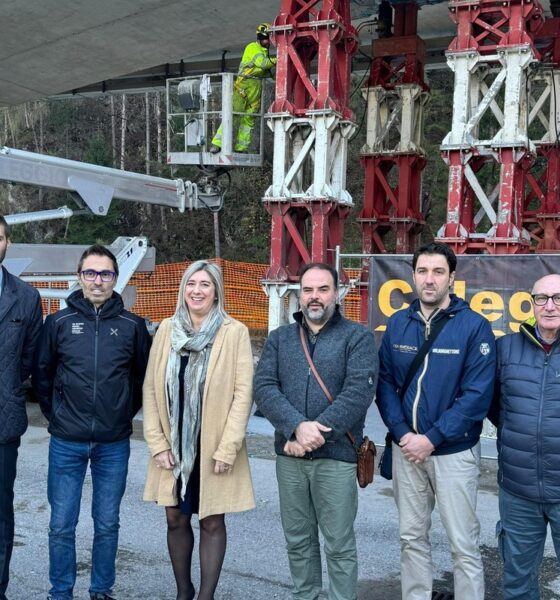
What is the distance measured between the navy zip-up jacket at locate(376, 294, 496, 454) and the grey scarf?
1.02 metres

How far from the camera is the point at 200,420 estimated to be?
4043 mm

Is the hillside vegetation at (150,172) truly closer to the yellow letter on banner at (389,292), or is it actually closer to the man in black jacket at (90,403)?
the yellow letter on banner at (389,292)

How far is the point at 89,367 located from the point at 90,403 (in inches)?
8.0

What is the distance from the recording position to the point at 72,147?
3884cm

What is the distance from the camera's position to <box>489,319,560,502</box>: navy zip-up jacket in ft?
12.3

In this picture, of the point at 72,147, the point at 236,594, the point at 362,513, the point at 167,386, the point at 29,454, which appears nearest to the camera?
the point at 167,386

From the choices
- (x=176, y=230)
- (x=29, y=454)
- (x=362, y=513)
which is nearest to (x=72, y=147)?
(x=176, y=230)

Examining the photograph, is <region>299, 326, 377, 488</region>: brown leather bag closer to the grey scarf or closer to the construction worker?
the grey scarf

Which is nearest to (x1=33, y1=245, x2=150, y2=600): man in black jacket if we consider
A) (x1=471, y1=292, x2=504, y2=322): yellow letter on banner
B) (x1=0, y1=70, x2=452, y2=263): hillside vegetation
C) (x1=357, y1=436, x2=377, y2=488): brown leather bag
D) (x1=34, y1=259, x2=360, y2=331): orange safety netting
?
(x1=357, y1=436, x2=377, y2=488): brown leather bag

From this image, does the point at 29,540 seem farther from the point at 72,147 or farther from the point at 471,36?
the point at 72,147

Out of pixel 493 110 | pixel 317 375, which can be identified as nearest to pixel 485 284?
pixel 493 110

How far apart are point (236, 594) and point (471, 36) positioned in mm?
6675

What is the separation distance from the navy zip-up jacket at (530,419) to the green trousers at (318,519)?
832 mm

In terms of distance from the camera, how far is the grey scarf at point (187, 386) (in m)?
4.03
